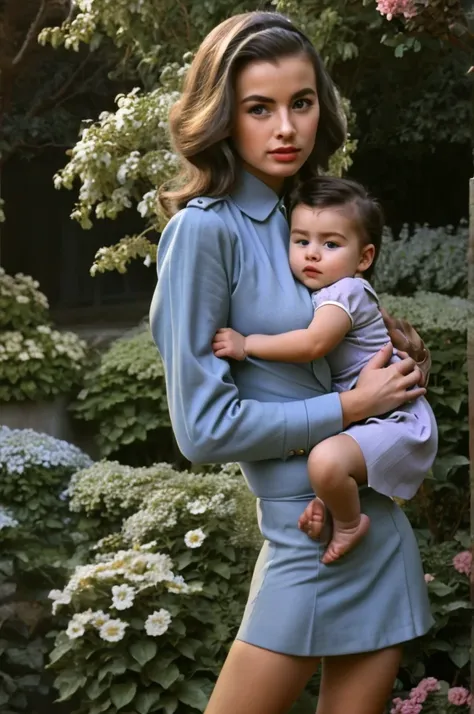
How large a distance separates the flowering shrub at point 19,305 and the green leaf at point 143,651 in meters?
3.45

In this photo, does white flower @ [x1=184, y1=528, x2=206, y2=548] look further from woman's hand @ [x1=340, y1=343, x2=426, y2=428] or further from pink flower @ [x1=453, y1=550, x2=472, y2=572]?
woman's hand @ [x1=340, y1=343, x2=426, y2=428]

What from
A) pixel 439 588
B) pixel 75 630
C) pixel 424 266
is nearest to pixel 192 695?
pixel 75 630

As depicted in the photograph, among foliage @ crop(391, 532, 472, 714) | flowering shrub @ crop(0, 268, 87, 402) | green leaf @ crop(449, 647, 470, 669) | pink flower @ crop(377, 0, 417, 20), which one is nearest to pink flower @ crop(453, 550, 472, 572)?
foliage @ crop(391, 532, 472, 714)

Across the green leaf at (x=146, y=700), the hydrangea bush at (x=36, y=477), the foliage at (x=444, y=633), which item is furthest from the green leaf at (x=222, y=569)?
the hydrangea bush at (x=36, y=477)

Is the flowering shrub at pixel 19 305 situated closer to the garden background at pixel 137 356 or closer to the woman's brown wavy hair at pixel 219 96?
the garden background at pixel 137 356

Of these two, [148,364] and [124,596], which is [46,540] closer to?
[148,364]

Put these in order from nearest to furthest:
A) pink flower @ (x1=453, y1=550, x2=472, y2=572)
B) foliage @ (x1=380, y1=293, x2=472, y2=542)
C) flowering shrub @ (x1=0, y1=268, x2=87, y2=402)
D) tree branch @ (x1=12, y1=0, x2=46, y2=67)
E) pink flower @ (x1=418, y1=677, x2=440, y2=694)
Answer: pink flower @ (x1=418, y1=677, x2=440, y2=694), pink flower @ (x1=453, y1=550, x2=472, y2=572), foliage @ (x1=380, y1=293, x2=472, y2=542), flowering shrub @ (x1=0, y1=268, x2=87, y2=402), tree branch @ (x1=12, y1=0, x2=46, y2=67)

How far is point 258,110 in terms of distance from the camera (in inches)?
81.4

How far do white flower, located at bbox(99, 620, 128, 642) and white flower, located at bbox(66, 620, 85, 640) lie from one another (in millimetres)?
80

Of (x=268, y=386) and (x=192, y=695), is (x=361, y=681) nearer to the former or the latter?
(x=268, y=386)

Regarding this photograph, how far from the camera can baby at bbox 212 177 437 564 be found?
6.54 ft

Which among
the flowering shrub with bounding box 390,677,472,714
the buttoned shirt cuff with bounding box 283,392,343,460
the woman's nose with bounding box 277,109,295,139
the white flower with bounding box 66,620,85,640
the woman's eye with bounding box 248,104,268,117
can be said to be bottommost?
the flowering shrub with bounding box 390,677,472,714

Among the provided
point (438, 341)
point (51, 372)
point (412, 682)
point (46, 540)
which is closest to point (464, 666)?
point (412, 682)

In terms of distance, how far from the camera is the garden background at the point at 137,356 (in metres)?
4.05
